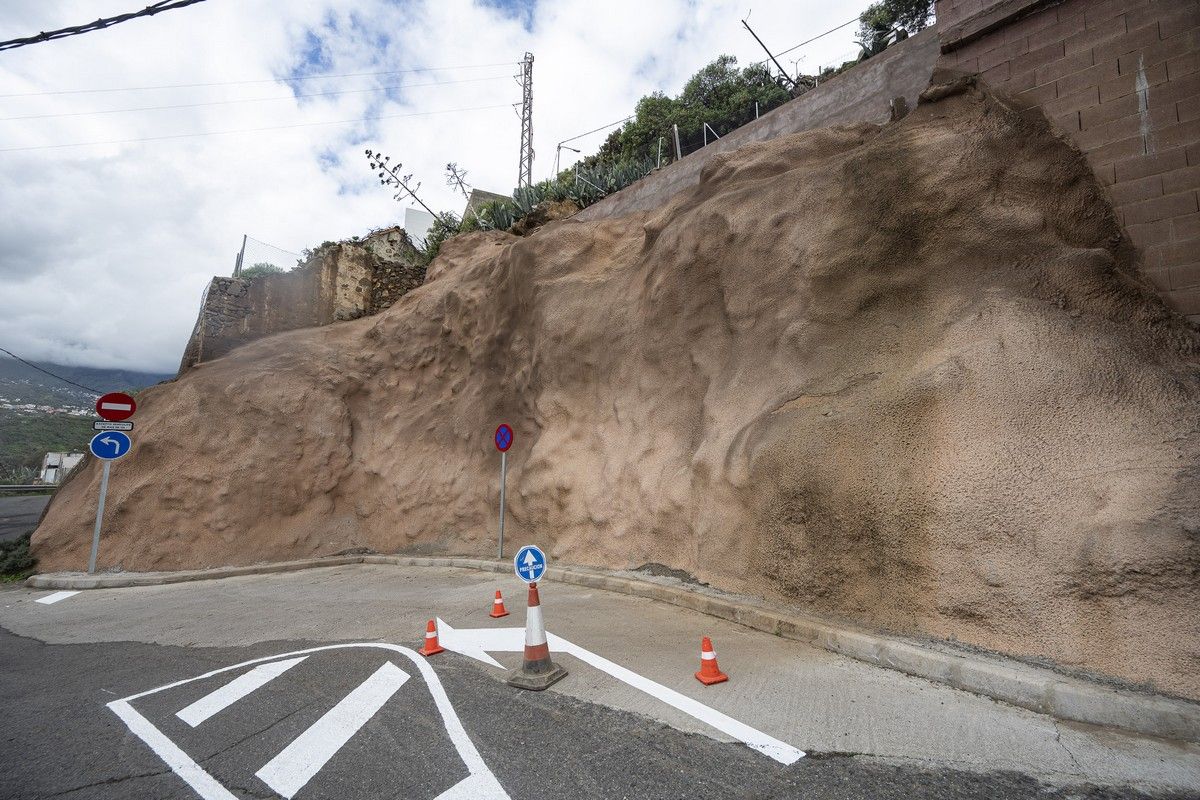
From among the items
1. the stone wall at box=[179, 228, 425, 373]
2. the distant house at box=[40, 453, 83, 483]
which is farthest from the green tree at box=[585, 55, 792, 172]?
the distant house at box=[40, 453, 83, 483]

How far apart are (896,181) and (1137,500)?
3.90m

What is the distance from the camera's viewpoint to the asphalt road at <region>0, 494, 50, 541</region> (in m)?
17.3

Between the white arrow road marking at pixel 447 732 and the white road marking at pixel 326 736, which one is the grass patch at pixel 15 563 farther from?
the white road marking at pixel 326 736

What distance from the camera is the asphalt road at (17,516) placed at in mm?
17302

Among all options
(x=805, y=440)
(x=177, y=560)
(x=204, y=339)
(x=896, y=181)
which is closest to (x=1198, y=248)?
(x=896, y=181)

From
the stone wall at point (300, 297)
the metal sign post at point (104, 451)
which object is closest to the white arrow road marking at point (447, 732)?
the metal sign post at point (104, 451)

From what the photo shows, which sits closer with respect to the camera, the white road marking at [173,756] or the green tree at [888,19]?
the white road marking at [173,756]

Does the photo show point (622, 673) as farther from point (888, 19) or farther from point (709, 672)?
point (888, 19)

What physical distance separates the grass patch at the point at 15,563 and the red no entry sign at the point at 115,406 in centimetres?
291

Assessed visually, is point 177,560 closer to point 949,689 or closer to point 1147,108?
point 949,689

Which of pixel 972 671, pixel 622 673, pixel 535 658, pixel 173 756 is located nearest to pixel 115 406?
pixel 173 756

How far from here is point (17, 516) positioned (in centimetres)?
2214

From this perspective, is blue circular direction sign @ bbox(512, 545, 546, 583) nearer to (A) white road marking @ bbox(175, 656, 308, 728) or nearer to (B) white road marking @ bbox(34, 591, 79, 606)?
(A) white road marking @ bbox(175, 656, 308, 728)

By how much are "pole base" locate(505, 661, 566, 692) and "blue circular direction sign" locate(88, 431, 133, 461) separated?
1019cm
